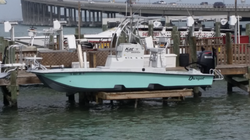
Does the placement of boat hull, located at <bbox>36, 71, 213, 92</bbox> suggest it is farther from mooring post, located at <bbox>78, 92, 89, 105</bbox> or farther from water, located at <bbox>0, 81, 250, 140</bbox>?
mooring post, located at <bbox>78, 92, 89, 105</bbox>

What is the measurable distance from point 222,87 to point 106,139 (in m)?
11.2

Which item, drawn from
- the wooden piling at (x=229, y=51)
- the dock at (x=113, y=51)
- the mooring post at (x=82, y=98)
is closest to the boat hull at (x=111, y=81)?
the dock at (x=113, y=51)

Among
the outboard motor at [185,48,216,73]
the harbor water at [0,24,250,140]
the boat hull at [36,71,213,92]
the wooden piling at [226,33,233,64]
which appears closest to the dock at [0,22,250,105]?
the wooden piling at [226,33,233,64]

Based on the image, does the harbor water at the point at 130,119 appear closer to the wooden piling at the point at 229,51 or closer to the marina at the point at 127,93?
the marina at the point at 127,93

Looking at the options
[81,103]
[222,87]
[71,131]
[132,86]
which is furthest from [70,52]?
[222,87]

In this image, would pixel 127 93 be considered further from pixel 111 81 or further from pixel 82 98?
pixel 82 98

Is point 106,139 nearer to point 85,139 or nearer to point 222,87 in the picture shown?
point 85,139

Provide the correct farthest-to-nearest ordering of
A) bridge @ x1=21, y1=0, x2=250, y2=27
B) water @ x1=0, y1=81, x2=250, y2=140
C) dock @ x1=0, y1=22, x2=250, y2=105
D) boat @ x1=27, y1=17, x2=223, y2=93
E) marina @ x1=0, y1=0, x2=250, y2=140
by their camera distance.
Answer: bridge @ x1=21, y1=0, x2=250, y2=27
dock @ x1=0, y1=22, x2=250, y2=105
boat @ x1=27, y1=17, x2=223, y2=93
marina @ x1=0, y1=0, x2=250, y2=140
water @ x1=0, y1=81, x2=250, y2=140

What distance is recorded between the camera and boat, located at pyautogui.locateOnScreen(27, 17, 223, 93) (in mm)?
19000

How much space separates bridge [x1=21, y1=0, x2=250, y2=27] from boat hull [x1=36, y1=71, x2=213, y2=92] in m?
15.4

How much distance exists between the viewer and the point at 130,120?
18609mm

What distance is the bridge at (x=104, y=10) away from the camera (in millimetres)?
101750

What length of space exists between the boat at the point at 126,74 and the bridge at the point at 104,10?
15115mm

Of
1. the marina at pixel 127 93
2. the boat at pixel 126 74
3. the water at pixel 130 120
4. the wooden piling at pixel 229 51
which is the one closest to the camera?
the water at pixel 130 120
